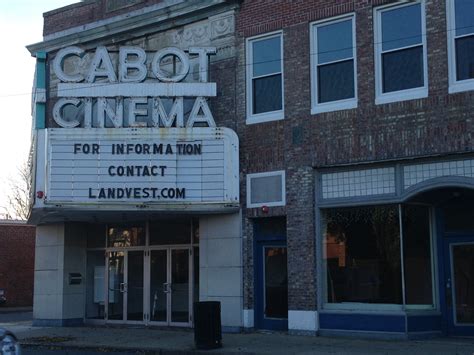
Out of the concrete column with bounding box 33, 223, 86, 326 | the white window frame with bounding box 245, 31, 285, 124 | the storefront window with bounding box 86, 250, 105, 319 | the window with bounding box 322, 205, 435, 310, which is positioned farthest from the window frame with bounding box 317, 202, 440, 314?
the concrete column with bounding box 33, 223, 86, 326

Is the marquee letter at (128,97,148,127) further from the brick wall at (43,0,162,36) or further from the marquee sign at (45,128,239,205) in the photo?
the brick wall at (43,0,162,36)

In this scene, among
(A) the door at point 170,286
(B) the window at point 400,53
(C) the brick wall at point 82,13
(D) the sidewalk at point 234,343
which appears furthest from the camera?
(C) the brick wall at point 82,13

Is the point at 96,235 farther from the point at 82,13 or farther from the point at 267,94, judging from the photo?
the point at 267,94

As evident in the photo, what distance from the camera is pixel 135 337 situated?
17.5 meters

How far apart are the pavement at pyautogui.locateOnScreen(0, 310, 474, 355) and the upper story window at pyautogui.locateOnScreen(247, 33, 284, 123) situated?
18.0 ft

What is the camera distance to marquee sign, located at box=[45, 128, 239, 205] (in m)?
17.9

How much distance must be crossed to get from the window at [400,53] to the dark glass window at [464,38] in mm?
717

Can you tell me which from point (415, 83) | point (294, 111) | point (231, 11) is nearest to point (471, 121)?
point (415, 83)

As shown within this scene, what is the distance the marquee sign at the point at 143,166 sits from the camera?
17.9 meters

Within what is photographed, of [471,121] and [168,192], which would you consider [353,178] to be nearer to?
[471,121]

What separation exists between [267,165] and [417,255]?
433cm

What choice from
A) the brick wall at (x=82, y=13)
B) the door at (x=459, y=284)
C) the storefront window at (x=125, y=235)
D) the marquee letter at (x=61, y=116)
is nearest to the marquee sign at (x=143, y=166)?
the marquee letter at (x=61, y=116)

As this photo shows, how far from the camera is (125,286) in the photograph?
21.1m

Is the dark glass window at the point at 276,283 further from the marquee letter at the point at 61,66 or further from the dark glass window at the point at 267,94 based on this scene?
the marquee letter at the point at 61,66
